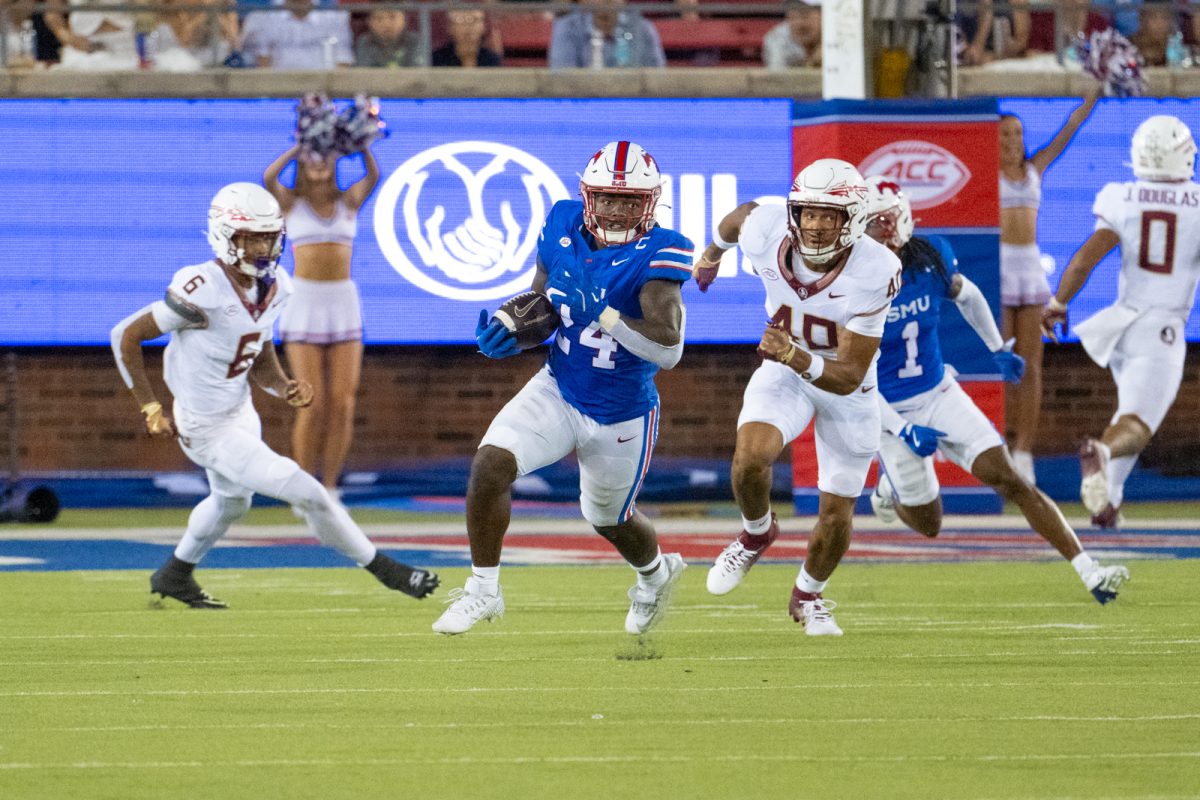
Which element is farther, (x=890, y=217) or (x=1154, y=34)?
(x=1154, y=34)

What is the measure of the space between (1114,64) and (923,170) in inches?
76.5

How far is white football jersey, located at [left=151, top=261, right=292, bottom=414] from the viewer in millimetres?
8094

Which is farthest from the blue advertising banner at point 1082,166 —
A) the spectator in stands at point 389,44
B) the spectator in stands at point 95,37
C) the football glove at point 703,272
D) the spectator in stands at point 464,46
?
the football glove at point 703,272

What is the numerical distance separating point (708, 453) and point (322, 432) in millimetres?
2708

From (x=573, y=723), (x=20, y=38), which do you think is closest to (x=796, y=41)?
(x=20, y=38)

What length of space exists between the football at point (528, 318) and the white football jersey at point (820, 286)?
1.15 metres

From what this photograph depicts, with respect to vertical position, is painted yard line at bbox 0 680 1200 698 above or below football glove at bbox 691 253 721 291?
below

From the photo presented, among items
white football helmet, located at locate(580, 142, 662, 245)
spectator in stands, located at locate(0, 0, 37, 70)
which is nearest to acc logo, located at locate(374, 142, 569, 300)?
spectator in stands, located at locate(0, 0, 37, 70)

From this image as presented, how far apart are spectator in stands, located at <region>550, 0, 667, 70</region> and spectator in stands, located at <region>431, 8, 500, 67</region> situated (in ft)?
1.53

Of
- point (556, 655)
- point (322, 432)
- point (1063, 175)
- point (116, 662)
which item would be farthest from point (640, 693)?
point (1063, 175)

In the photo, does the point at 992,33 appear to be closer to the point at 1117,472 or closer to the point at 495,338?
the point at 1117,472

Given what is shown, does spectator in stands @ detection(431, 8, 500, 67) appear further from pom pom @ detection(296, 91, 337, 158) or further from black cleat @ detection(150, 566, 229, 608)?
black cleat @ detection(150, 566, 229, 608)

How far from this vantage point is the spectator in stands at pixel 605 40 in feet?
44.5

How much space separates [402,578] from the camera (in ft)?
25.9
